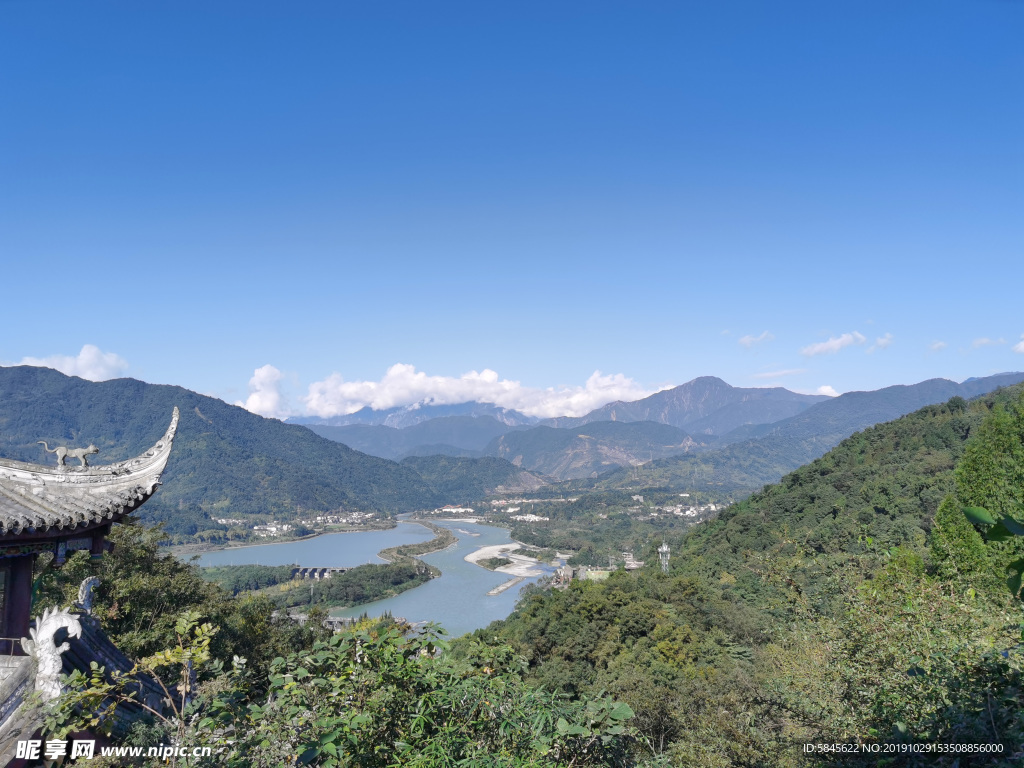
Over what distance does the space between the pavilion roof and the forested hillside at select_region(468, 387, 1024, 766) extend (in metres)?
2.72

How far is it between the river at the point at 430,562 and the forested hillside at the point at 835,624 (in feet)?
27.4

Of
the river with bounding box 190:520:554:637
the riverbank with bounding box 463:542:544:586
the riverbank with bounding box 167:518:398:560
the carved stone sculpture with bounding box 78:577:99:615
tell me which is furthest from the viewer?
the riverbank with bounding box 167:518:398:560

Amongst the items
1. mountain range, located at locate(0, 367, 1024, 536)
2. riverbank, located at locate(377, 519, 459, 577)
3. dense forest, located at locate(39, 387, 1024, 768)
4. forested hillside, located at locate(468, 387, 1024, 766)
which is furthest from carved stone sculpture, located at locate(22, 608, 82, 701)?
mountain range, located at locate(0, 367, 1024, 536)

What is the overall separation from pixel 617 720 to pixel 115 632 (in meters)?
11.6

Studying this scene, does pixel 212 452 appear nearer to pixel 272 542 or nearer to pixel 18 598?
pixel 272 542

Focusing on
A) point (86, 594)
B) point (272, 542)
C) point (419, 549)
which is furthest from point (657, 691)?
point (272, 542)

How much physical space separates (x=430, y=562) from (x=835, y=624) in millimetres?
61407

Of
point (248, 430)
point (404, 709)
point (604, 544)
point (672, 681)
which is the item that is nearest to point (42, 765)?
Result: point (404, 709)

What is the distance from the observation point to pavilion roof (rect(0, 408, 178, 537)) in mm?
3330

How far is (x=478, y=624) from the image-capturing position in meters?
36.9

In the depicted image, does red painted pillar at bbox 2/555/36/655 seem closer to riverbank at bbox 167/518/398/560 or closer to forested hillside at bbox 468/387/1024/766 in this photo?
forested hillside at bbox 468/387/1024/766

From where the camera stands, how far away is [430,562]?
61719 mm

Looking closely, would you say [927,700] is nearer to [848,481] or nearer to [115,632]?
[115,632]

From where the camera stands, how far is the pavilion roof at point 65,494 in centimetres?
333
